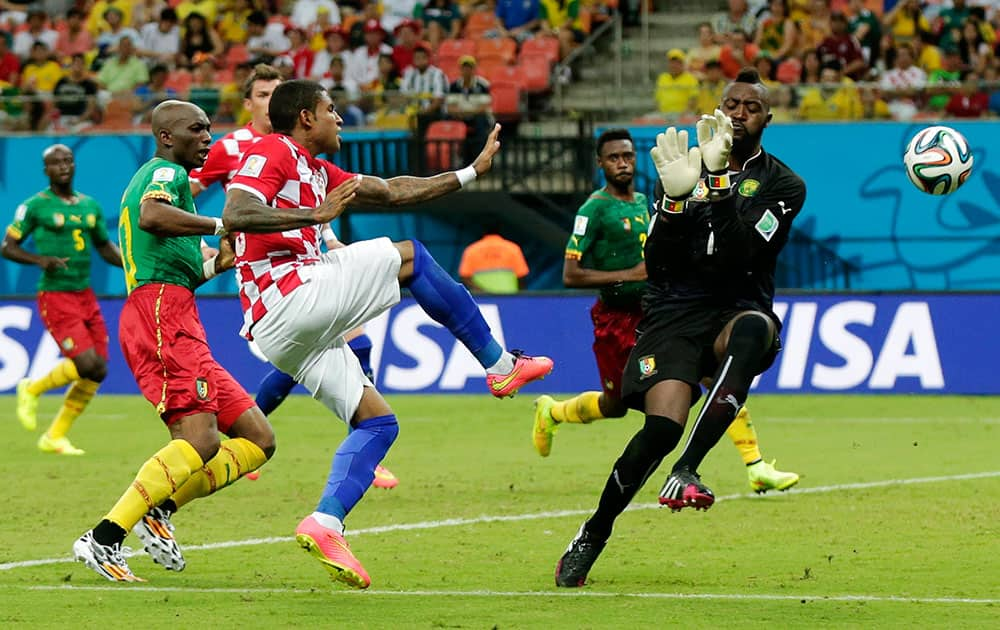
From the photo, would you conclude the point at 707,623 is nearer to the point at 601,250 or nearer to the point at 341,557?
the point at 341,557

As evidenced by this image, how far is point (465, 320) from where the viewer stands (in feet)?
25.6

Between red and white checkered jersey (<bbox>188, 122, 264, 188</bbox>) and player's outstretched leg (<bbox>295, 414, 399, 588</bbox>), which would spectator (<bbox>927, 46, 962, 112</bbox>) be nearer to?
red and white checkered jersey (<bbox>188, 122, 264, 188</bbox>)

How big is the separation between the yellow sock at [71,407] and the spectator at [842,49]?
11.4 meters

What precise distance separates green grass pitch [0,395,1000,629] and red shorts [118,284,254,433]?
0.82 m

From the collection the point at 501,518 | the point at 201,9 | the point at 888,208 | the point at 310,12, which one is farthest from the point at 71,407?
the point at 201,9

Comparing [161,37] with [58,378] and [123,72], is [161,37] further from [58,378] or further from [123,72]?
[58,378]

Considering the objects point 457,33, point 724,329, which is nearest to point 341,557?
point 724,329

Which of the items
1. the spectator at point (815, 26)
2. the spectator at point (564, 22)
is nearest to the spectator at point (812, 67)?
the spectator at point (815, 26)

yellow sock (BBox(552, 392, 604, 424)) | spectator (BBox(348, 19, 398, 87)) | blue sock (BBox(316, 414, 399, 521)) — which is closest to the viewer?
blue sock (BBox(316, 414, 399, 521))

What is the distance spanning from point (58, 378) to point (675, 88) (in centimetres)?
957

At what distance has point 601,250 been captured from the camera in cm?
1177

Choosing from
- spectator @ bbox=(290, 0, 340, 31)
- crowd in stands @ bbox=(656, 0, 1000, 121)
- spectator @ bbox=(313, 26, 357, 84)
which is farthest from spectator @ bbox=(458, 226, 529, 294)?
spectator @ bbox=(290, 0, 340, 31)

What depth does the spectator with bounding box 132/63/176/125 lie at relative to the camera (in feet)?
75.4

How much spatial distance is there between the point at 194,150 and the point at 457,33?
16.6 metres
